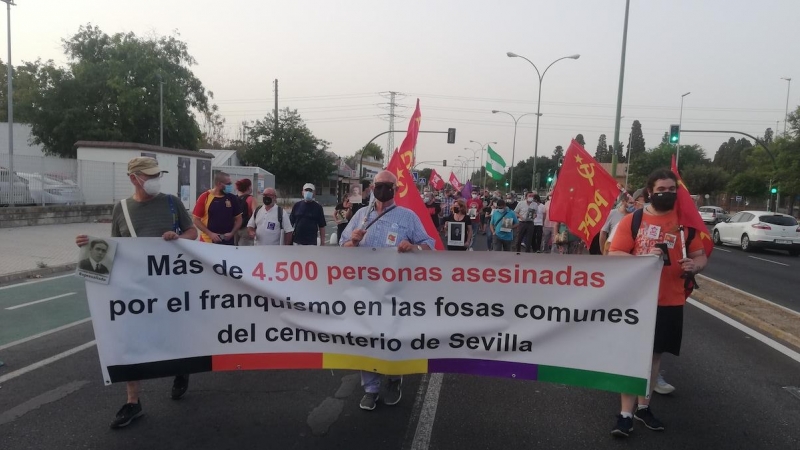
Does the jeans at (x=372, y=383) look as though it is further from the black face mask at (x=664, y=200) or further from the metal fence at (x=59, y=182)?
the metal fence at (x=59, y=182)

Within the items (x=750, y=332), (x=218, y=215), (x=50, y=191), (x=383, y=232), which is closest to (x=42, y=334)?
(x=218, y=215)

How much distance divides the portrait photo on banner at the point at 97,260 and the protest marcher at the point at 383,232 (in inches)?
65.2

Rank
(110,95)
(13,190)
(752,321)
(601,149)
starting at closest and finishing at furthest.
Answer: (752,321)
(13,190)
(110,95)
(601,149)

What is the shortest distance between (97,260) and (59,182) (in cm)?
1878

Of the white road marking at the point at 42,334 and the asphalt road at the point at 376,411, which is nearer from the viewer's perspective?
the asphalt road at the point at 376,411

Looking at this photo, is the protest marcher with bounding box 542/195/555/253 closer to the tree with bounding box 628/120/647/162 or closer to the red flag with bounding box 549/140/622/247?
the red flag with bounding box 549/140/622/247

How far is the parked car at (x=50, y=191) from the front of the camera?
18844 mm

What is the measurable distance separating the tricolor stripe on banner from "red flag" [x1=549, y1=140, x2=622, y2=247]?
3187mm

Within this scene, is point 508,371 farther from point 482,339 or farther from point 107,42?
point 107,42

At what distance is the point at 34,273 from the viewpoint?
1062cm

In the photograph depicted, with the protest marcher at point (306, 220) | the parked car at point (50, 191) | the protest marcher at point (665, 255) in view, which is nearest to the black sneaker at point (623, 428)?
the protest marcher at point (665, 255)

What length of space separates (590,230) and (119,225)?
502 centimetres

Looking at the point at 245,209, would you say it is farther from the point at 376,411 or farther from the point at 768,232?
the point at 768,232

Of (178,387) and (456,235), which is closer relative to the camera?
(178,387)
